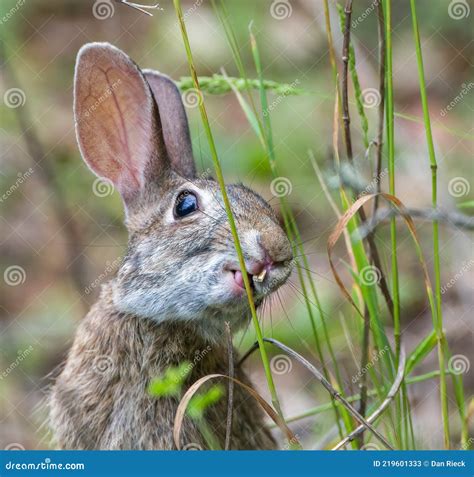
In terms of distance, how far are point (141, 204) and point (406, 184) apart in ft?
7.31

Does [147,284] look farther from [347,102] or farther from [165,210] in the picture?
[347,102]

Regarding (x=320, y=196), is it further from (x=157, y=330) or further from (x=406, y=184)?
(x=157, y=330)

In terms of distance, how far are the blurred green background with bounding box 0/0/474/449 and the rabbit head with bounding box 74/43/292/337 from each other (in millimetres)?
810

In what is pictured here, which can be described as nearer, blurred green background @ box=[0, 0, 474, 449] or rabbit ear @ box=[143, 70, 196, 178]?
rabbit ear @ box=[143, 70, 196, 178]

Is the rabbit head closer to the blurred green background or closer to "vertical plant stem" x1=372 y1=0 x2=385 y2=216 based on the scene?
"vertical plant stem" x1=372 y1=0 x2=385 y2=216

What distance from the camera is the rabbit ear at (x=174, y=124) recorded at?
4.02 metres

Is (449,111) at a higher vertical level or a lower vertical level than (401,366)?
higher

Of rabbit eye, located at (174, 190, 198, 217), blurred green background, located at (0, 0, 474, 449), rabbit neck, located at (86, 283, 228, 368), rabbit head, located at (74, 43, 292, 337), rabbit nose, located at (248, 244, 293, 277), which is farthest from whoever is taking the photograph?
blurred green background, located at (0, 0, 474, 449)

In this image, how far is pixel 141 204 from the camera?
3.82 metres

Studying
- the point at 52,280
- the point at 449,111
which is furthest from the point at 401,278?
the point at 52,280

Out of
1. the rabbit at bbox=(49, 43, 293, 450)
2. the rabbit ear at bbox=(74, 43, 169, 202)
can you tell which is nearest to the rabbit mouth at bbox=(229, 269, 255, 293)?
the rabbit at bbox=(49, 43, 293, 450)

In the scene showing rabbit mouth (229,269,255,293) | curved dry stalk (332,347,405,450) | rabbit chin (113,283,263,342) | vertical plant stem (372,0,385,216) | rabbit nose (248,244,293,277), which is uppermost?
vertical plant stem (372,0,385,216)

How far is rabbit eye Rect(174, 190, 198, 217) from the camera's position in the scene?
11.6 ft

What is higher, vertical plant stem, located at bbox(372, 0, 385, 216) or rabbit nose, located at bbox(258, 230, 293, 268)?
vertical plant stem, located at bbox(372, 0, 385, 216)
